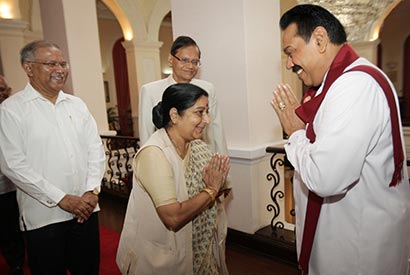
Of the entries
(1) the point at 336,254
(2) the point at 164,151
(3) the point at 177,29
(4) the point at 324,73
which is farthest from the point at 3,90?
(1) the point at 336,254

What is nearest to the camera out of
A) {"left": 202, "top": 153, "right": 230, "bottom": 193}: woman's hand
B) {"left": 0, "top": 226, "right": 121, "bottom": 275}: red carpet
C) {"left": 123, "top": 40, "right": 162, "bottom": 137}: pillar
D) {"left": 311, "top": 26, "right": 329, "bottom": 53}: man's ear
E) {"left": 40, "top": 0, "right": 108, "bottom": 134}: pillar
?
{"left": 311, "top": 26, "right": 329, "bottom": 53}: man's ear

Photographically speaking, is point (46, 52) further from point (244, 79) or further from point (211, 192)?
point (244, 79)

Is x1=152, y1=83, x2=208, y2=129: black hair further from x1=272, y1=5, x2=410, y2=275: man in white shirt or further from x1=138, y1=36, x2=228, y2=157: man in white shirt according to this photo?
x1=138, y1=36, x2=228, y2=157: man in white shirt

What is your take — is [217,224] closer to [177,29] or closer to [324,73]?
[324,73]

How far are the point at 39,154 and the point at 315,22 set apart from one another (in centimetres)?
168

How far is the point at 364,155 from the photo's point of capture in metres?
1.16

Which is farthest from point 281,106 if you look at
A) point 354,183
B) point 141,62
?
point 141,62

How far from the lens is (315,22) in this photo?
4.17 ft

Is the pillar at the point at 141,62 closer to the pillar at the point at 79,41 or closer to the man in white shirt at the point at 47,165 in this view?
the pillar at the point at 79,41

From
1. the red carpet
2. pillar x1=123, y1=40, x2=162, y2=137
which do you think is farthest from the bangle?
pillar x1=123, y1=40, x2=162, y2=137

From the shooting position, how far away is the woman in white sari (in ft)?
4.80

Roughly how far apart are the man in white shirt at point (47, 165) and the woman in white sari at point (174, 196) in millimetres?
600

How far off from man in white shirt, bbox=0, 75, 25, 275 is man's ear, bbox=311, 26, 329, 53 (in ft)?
8.57

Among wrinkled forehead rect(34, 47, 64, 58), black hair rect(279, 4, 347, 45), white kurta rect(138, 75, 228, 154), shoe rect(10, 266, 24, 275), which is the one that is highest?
wrinkled forehead rect(34, 47, 64, 58)
